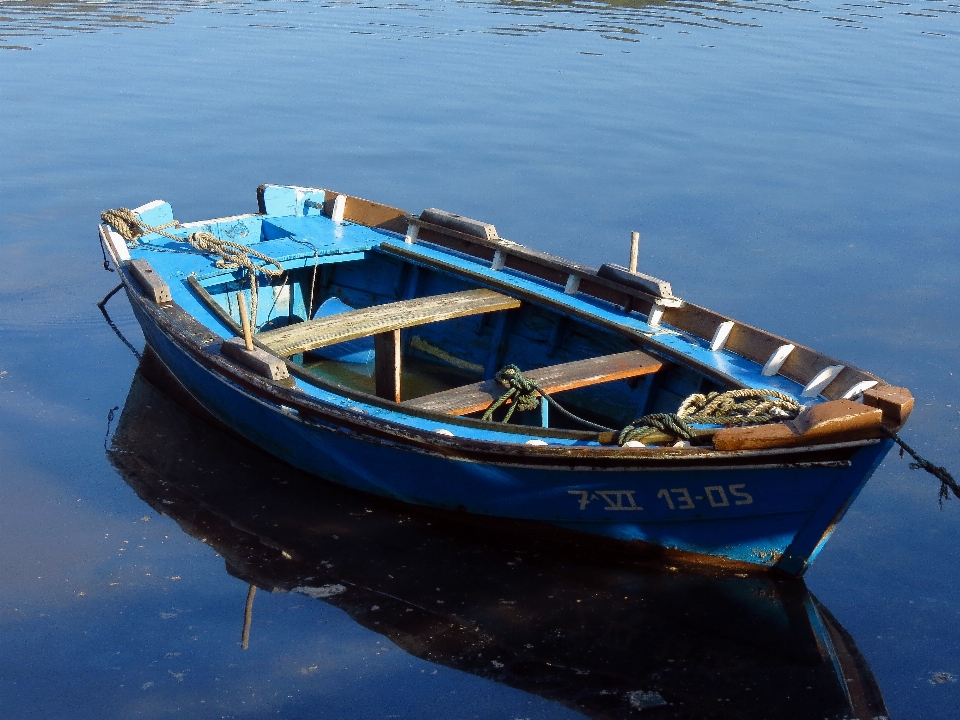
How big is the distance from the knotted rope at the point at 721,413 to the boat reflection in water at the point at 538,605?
1208 mm

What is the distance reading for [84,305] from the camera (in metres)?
11.4

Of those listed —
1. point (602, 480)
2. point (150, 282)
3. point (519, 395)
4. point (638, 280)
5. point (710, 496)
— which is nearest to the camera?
point (710, 496)

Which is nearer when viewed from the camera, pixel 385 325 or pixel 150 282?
pixel 385 325

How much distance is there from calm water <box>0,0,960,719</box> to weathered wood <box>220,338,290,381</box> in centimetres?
117

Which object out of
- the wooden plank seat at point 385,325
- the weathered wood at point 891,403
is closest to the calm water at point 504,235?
the wooden plank seat at point 385,325

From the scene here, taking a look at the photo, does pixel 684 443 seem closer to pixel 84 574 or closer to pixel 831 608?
pixel 831 608

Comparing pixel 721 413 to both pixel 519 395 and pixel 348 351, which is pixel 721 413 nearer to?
pixel 519 395

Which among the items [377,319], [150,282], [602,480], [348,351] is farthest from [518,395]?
[150,282]

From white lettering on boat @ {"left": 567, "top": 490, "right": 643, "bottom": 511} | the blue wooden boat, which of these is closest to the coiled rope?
the blue wooden boat

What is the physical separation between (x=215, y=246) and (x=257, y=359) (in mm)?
2524

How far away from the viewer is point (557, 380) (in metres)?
7.00

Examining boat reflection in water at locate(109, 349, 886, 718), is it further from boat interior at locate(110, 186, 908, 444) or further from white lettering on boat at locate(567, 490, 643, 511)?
boat interior at locate(110, 186, 908, 444)

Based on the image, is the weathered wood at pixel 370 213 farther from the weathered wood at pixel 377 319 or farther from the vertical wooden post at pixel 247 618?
the vertical wooden post at pixel 247 618

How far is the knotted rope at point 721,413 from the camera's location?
595 cm
